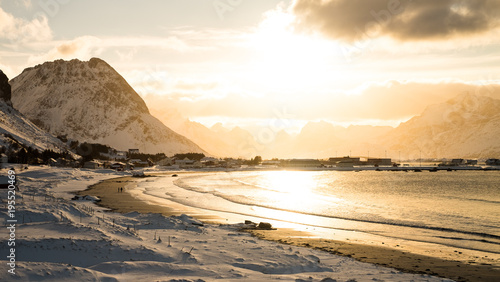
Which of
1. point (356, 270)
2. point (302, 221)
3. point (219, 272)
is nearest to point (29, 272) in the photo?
point (219, 272)

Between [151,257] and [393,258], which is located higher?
[151,257]

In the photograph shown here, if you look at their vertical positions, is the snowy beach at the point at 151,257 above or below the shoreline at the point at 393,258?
above

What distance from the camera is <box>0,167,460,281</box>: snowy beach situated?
18.2 metres

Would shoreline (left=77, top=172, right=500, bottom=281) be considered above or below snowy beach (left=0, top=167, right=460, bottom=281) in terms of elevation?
below

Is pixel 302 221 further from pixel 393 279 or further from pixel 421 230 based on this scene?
pixel 393 279

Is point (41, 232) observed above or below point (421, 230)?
above

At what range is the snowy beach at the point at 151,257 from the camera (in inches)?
718

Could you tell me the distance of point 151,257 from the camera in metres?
21.4

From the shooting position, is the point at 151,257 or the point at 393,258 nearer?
the point at 151,257

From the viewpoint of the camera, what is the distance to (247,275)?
789 inches

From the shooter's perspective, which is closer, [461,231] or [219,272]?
[219,272]

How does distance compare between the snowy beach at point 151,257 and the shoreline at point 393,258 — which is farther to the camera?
the shoreline at point 393,258

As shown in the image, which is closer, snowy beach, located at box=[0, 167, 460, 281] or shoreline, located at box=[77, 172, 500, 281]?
snowy beach, located at box=[0, 167, 460, 281]

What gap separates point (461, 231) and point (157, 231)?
89.1 ft
